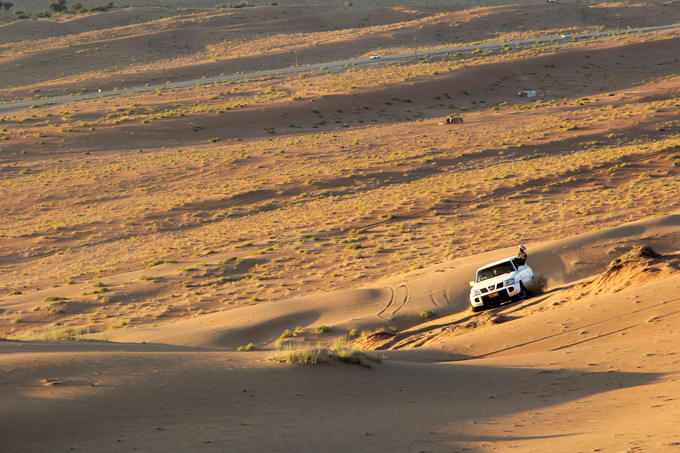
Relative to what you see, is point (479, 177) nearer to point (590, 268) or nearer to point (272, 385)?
point (590, 268)

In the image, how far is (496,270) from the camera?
1839 cm

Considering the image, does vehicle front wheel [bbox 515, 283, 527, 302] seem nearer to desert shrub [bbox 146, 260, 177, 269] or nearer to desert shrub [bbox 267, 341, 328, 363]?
desert shrub [bbox 267, 341, 328, 363]

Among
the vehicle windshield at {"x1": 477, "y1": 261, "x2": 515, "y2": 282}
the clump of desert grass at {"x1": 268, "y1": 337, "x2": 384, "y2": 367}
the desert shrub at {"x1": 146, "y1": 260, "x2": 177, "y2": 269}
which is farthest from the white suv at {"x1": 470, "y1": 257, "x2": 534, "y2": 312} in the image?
the desert shrub at {"x1": 146, "y1": 260, "x2": 177, "y2": 269}

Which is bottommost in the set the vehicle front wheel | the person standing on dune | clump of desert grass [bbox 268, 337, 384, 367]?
the vehicle front wheel

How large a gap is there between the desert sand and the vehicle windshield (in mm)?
1188

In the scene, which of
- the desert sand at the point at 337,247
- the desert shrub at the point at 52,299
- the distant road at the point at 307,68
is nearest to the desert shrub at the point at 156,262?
the desert sand at the point at 337,247

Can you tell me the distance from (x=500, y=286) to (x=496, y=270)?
683 millimetres

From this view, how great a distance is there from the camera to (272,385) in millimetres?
9219

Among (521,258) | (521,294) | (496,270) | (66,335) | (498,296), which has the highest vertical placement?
(66,335)

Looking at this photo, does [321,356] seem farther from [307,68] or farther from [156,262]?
[307,68]

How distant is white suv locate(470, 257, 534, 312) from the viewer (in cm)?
1789

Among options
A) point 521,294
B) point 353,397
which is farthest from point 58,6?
point 353,397

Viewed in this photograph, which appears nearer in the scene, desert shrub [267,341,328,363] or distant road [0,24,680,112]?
desert shrub [267,341,328,363]

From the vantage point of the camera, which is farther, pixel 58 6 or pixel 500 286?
pixel 58 6
